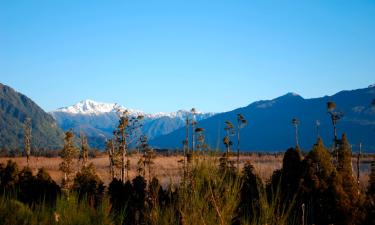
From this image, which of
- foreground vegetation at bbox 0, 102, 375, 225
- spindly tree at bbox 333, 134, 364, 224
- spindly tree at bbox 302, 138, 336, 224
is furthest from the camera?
spindly tree at bbox 302, 138, 336, 224

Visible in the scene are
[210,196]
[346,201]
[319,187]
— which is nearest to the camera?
[210,196]

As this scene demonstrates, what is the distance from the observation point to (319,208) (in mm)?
26469


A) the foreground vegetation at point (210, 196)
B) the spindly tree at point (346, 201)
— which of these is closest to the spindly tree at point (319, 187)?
the foreground vegetation at point (210, 196)

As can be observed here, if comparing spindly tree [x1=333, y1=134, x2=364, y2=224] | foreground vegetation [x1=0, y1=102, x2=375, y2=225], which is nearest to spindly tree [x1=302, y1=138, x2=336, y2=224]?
foreground vegetation [x1=0, y1=102, x2=375, y2=225]

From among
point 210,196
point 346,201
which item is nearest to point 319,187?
point 346,201

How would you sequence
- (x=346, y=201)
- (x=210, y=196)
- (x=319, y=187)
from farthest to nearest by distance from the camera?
(x=319, y=187) < (x=346, y=201) < (x=210, y=196)

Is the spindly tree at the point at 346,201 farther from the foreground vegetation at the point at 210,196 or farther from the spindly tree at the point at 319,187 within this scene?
the spindly tree at the point at 319,187

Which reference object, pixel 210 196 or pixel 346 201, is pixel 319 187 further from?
pixel 210 196

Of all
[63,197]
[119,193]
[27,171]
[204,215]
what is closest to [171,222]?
[204,215]

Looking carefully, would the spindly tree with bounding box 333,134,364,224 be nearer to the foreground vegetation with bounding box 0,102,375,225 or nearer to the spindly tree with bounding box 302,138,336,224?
the foreground vegetation with bounding box 0,102,375,225

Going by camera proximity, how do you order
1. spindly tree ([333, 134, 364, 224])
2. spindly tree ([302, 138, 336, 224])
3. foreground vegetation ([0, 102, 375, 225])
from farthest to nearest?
spindly tree ([302, 138, 336, 224])
spindly tree ([333, 134, 364, 224])
foreground vegetation ([0, 102, 375, 225])

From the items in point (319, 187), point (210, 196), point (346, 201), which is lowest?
point (346, 201)

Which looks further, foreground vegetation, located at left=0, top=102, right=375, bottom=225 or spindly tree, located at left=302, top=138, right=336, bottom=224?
spindly tree, located at left=302, top=138, right=336, bottom=224

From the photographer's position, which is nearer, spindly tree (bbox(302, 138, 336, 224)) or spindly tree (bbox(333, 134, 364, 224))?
spindly tree (bbox(333, 134, 364, 224))
